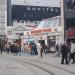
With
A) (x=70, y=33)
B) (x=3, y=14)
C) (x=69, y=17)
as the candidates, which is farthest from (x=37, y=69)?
(x=3, y=14)

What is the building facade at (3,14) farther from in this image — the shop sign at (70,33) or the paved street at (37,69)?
the paved street at (37,69)

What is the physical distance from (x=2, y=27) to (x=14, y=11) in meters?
7.39

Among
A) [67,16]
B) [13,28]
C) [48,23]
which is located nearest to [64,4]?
[67,16]

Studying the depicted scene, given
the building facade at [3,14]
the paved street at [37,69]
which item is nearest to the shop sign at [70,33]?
the paved street at [37,69]

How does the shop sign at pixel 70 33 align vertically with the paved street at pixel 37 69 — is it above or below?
above

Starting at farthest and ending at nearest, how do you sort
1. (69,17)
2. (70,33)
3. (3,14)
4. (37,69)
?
1. (3,14)
2. (69,17)
3. (70,33)
4. (37,69)

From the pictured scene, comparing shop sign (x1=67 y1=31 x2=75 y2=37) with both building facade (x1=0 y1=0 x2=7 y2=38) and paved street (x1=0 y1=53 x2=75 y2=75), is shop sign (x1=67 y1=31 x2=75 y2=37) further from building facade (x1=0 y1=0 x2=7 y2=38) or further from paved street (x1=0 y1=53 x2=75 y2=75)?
building facade (x1=0 y1=0 x2=7 y2=38)

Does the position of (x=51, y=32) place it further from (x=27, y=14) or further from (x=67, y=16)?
(x=27, y=14)

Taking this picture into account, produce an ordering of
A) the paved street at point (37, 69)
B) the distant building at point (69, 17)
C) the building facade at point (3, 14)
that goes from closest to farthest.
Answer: the paved street at point (37, 69) < the distant building at point (69, 17) < the building facade at point (3, 14)

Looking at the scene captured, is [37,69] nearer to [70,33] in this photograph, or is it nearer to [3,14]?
[70,33]

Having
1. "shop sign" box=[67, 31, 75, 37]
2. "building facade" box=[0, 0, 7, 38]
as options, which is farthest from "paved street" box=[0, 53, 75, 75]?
"building facade" box=[0, 0, 7, 38]

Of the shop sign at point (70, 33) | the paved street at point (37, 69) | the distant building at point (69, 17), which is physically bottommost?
the paved street at point (37, 69)

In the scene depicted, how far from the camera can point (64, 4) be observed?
205ft

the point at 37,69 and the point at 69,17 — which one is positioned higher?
the point at 69,17
